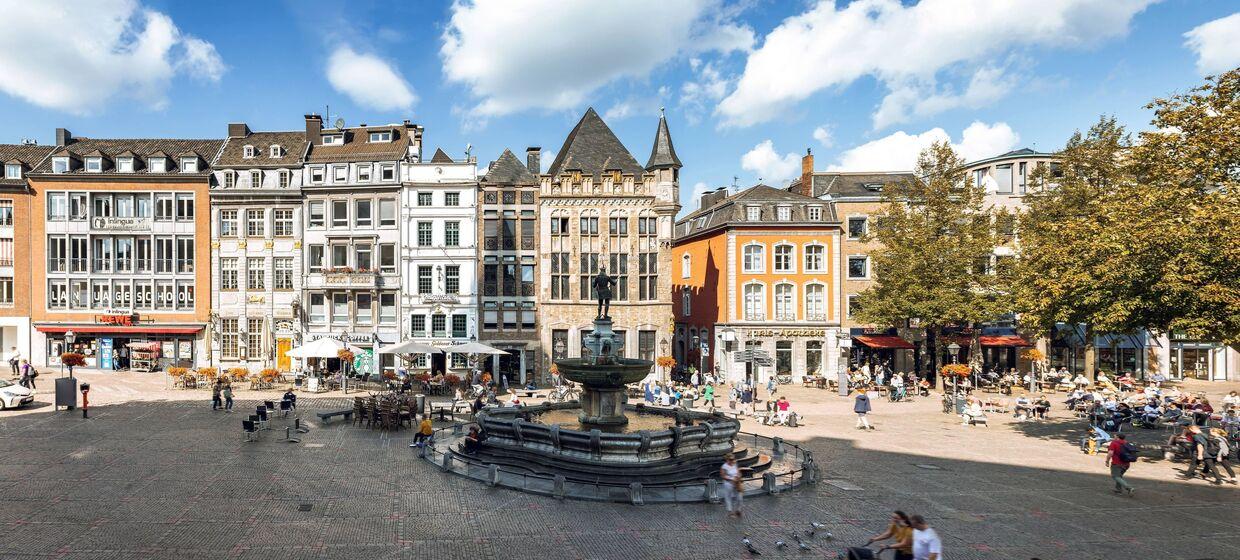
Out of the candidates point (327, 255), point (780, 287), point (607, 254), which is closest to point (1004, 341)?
point (780, 287)

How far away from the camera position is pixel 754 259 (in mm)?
45625

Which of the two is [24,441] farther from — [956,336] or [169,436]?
[956,336]

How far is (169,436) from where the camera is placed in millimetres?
21531

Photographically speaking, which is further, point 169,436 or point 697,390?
point 697,390

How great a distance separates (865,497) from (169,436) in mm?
22153

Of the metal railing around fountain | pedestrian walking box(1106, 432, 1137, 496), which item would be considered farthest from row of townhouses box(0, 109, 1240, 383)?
pedestrian walking box(1106, 432, 1137, 496)

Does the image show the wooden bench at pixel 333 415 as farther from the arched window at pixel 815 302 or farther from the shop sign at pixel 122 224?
the arched window at pixel 815 302

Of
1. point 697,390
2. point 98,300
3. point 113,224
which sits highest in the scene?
point 113,224

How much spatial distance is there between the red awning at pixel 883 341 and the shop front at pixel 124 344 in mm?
46032

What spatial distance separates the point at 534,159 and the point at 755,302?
18752 millimetres

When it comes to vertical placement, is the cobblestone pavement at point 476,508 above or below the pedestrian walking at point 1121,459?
below

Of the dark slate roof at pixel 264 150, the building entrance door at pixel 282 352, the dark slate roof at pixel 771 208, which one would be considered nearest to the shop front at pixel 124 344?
the building entrance door at pixel 282 352

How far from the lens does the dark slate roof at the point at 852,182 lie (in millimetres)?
47719

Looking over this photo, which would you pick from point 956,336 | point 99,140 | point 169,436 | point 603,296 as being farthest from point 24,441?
point 956,336
